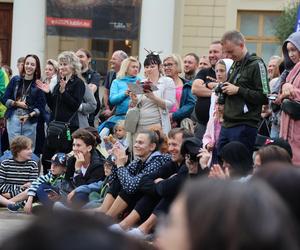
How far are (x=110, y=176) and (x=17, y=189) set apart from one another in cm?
190

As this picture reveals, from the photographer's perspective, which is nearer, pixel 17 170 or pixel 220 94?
pixel 220 94

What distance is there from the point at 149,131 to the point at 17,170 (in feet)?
7.82

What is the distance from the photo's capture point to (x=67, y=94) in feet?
36.4

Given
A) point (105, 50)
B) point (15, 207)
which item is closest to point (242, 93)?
point (15, 207)

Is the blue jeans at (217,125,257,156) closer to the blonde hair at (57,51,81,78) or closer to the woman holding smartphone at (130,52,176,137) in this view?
the woman holding smartphone at (130,52,176,137)

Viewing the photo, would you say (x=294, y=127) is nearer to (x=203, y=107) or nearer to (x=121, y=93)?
(x=203, y=107)

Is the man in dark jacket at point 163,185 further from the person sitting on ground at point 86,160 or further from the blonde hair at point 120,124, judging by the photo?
the blonde hair at point 120,124

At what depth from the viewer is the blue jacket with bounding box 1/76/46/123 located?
1185 cm

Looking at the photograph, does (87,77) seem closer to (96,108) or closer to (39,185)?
(96,108)

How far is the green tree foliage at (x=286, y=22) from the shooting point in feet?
74.9

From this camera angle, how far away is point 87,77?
12602mm

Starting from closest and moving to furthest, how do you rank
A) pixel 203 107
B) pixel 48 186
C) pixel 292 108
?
pixel 292 108 → pixel 203 107 → pixel 48 186

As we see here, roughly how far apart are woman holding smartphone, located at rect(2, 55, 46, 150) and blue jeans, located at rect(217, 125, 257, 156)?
4.21 metres

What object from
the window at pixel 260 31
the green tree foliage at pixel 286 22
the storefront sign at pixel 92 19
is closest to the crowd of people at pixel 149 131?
the storefront sign at pixel 92 19
